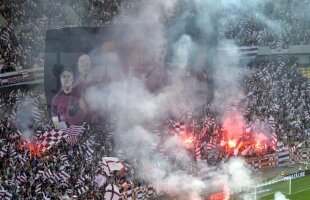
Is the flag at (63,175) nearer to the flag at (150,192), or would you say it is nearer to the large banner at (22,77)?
the flag at (150,192)

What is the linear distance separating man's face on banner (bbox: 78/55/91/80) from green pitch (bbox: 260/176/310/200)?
22.0ft

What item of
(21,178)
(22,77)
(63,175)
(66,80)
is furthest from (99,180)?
(22,77)

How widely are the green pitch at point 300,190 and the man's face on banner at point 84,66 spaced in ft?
22.0

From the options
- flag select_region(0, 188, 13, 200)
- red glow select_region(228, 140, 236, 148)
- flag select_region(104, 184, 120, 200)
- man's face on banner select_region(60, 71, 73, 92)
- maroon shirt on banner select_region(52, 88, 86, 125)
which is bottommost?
flag select_region(104, 184, 120, 200)

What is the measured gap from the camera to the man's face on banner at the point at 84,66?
19984mm

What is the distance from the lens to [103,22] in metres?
21.6

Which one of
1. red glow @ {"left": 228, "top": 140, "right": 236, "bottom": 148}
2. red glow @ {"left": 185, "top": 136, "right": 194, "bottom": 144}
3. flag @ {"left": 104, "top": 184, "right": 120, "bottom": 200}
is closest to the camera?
flag @ {"left": 104, "top": 184, "right": 120, "bottom": 200}

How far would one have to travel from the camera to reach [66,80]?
19812 mm

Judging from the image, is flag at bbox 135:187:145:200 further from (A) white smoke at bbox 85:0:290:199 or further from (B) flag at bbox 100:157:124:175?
(B) flag at bbox 100:157:124:175

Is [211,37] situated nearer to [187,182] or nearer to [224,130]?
Result: [224,130]

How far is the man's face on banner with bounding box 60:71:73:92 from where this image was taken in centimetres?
1975

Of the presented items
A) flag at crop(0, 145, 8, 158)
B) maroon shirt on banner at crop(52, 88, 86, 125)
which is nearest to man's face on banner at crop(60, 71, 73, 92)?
maroon shirt on banner at crop(52, 88, 86, 125)

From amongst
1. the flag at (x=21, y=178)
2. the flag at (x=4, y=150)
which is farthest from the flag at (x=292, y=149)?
the flag at (x=4, y=150)

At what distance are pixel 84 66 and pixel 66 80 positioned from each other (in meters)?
0.74
